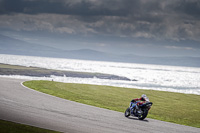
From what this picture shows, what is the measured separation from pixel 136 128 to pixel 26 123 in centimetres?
625

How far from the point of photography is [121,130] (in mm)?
14031

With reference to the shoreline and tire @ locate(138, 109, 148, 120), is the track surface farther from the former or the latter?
the shoreline

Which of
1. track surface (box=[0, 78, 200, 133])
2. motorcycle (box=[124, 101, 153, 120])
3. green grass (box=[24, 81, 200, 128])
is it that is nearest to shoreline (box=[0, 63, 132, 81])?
green grass (box=[24, 81, 200, 128])

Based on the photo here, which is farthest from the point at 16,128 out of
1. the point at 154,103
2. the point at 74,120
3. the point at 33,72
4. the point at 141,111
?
the point at 33,72

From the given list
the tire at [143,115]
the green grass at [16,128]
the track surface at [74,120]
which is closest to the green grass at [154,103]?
the tire at [143,115]

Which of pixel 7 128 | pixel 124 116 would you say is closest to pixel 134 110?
pixel 124 116

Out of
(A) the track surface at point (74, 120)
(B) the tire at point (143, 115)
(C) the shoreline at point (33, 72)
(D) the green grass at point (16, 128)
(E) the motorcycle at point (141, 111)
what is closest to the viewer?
(D) the green grass at point (16, 128)

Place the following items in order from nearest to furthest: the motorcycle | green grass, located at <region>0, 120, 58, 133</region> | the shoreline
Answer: green grass, located at <region>0, 120, 58, 133</region>
the motorcycle
the shoreline

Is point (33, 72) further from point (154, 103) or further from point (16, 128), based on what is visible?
point (16, 128)

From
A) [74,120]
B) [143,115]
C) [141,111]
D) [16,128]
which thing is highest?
[141,111]

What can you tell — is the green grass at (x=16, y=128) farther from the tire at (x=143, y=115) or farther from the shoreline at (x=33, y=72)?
the shoreline at (x=33, y=72)

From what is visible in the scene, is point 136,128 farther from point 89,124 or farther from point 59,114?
point 59,114

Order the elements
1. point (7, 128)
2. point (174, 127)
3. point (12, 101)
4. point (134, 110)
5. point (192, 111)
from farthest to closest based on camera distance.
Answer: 1. point (192, 111)
2. point (12, 101)
3. point (134, 110)
4. point (174, 127)
5. point (7, 128)

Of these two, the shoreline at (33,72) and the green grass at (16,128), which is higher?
the shoreline at (33,72)
